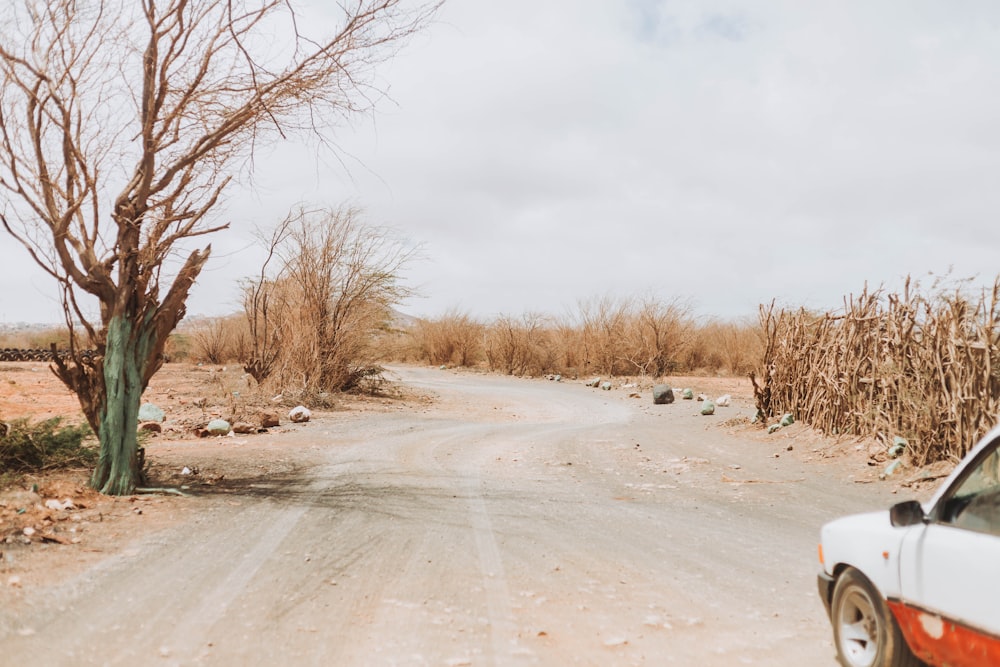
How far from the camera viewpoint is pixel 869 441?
447 inches

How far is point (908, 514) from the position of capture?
3299 millimetres

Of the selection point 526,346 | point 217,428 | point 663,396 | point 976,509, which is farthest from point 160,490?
point 526,346

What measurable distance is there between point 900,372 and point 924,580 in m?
8.37

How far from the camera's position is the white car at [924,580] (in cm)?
285

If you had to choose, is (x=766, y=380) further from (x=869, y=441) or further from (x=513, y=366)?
(x=513, y=366)

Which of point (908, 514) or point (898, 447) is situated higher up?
point (908, 514)

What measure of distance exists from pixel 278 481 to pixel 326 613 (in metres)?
5.28

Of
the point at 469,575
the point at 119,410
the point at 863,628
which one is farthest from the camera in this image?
the point at 119,410

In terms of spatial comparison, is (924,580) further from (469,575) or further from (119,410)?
(119,410)

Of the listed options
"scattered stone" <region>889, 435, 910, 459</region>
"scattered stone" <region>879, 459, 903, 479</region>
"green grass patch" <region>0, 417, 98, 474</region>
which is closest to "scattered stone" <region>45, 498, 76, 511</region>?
"green grass patch" <region>0, 417, 98, 474</region>

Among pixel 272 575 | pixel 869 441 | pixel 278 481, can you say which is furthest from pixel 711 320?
pixel 272 575

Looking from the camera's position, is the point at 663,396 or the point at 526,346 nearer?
the point at 663,396

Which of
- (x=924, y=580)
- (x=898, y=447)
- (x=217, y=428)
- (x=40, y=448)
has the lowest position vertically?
(x=217, y=428)

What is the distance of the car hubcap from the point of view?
3562mm
